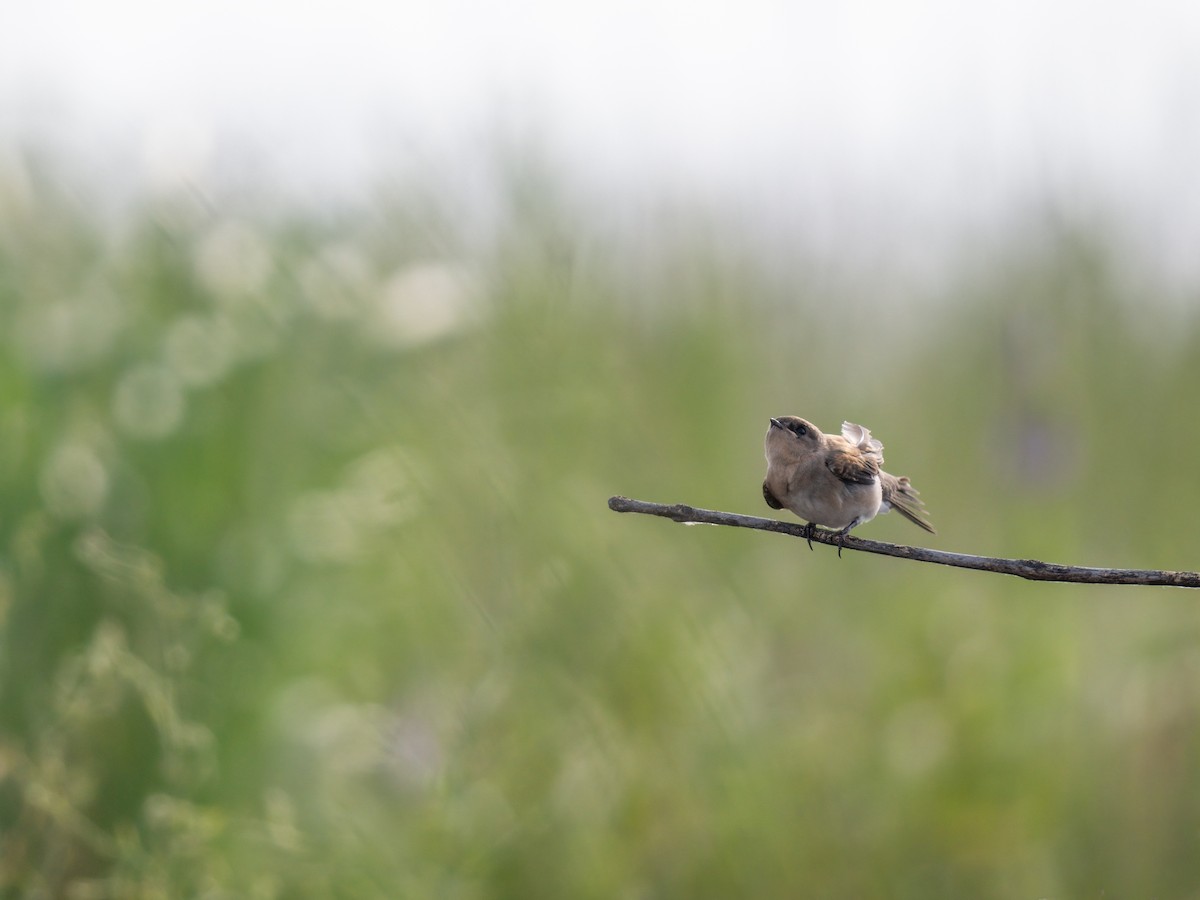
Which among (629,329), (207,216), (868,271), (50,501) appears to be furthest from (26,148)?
→ (868,271)

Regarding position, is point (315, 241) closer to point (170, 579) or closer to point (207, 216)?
point (207, 216)

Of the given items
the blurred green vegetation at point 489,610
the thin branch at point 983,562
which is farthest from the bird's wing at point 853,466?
the blurred green vegetation at point 489,610

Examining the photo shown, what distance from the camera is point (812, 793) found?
2.28 meters

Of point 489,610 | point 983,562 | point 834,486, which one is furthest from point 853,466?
point 489,610

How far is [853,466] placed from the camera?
1.24m

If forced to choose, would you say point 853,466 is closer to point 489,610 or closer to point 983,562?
point 983,562

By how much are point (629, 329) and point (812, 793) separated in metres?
1.30

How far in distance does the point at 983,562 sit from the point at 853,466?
604 mm

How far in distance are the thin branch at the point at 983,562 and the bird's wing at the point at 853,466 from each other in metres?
0.45

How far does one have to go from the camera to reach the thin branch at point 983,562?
1.90 feet

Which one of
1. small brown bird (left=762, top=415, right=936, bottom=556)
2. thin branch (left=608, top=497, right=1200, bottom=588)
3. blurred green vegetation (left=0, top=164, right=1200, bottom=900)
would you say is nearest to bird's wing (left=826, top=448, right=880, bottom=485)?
small brown bird (left=762, top=415, right=936, bottom=556)

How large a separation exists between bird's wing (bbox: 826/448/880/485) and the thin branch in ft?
1.48

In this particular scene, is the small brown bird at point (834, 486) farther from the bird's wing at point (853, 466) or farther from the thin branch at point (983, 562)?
the thin branch at point (983, 562)

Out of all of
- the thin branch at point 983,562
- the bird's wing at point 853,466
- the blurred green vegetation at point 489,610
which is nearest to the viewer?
the thin branch at point 983,562
